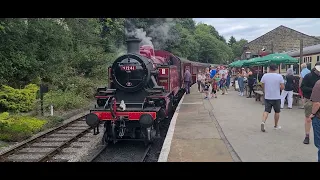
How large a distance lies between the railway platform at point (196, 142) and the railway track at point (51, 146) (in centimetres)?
258

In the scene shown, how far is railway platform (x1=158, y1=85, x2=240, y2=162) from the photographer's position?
18.9 feet

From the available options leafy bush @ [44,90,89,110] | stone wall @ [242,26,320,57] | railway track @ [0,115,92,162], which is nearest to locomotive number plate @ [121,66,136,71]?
railway track @ [0,115,92,162]

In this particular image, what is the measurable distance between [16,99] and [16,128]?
3.03 meters

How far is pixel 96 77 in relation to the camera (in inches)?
830

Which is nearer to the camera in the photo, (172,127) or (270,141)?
(270,141)

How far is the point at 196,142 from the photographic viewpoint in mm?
6887

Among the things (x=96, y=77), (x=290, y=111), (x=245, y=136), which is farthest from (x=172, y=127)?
(x=96, y=77)

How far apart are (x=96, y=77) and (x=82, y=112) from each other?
6.22 metres

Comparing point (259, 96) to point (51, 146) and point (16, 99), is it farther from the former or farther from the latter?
point (16, 99)

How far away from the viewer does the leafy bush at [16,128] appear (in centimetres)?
914

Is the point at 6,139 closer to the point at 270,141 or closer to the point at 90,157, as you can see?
the point at 90,157

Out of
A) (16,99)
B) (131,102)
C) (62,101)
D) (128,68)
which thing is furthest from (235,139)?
(62,101)

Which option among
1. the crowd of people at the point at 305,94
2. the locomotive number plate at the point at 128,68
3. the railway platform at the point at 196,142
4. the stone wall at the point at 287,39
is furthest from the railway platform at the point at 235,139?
the stone wall at the point at 287,39

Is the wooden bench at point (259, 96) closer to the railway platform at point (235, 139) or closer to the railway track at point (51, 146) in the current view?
the railway platform at point (235, 139)
